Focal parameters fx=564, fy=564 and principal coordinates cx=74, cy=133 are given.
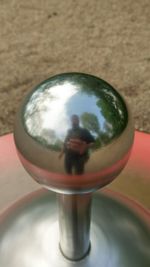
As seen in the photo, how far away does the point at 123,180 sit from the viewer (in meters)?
0.84

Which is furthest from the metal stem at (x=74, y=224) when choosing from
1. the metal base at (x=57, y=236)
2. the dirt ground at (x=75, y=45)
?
the dirt ground at (x=75, y=45)

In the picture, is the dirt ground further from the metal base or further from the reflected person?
the reflected person

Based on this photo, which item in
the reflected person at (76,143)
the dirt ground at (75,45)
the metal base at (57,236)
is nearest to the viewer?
the reflected person at (76,143)

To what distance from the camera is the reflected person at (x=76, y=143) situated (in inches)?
20.3

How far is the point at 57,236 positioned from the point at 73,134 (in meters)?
0.22

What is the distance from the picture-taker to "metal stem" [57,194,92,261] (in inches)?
24.1

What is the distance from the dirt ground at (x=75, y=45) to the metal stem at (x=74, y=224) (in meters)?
0.88

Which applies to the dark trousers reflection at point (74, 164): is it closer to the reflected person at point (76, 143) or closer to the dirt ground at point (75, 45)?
the reflected person at point (76, 143)

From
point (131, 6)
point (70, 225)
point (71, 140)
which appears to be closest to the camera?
point (71, 140)

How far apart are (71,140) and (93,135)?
0.02m

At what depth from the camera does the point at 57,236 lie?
69 centimetres

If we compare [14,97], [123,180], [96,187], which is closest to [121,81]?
[14,97]

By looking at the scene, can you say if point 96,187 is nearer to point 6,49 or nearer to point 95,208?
point 95,208

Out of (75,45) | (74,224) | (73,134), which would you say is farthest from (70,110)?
(75,45)
